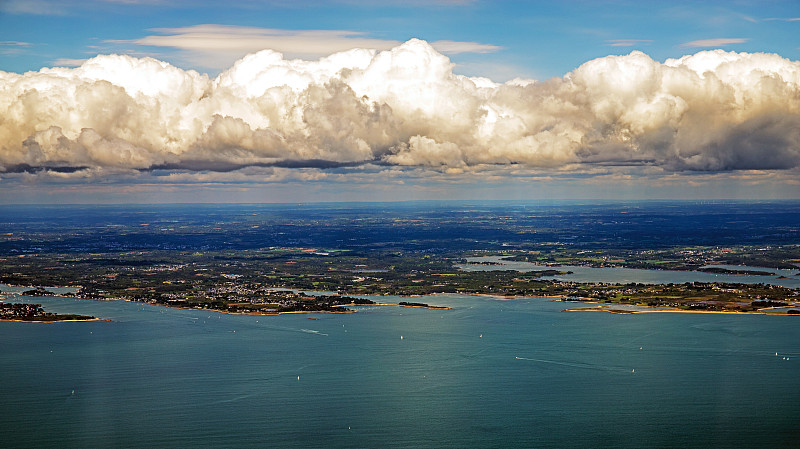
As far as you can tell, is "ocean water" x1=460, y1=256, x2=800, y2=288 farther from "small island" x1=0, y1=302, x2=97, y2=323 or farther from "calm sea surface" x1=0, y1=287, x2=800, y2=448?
"small island" x1=0, y1=302, x2=97, y2=323

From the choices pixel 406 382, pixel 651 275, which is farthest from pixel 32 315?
pixel 651 275

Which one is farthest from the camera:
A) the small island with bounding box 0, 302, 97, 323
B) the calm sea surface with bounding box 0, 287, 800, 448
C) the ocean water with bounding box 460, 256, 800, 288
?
the ocean water with bounding box 460, 256, 800, 288

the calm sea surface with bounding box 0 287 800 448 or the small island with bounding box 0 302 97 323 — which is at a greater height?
the small island with bounding box 0 302 97 323

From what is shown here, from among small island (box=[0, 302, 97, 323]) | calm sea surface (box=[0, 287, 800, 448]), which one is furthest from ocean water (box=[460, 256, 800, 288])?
small island (box=[0, 302, 97, 323])

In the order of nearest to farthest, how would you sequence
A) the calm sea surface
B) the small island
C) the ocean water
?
the calm sea surface → the small island → the ocean water

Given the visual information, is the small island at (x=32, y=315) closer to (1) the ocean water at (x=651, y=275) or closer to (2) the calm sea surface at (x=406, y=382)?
(2) the calm sea surface at (x=406, y=382)

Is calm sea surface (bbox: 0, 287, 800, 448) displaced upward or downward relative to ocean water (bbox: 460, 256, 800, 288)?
downward

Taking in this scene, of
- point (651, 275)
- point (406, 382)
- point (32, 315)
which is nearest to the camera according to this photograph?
point (406, 382)

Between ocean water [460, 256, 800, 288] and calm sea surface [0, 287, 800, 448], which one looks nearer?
calm sea surface [0, 287, 800, 448]

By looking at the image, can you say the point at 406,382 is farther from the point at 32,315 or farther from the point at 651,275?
the point at 651,275
